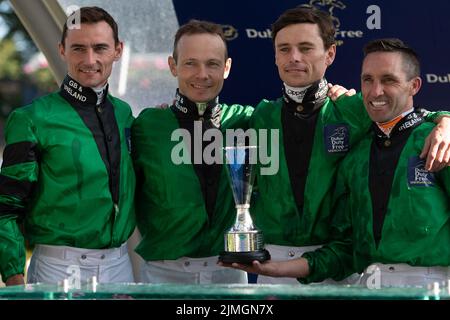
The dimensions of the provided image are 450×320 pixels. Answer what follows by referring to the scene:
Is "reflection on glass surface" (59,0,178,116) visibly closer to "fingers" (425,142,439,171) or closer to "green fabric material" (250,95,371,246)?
"green fabric material" (250,95,371,246)

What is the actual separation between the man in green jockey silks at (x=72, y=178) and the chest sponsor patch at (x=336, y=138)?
2.57 ft

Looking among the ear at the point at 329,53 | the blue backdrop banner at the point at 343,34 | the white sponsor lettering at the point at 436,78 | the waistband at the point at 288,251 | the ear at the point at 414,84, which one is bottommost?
the waistband at the point at 288,251

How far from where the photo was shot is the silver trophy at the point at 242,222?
3400 millimetres

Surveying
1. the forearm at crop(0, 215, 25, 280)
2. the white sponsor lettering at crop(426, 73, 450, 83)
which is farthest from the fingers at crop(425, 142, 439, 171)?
the forearm at crop(0, 215, 25, 280)

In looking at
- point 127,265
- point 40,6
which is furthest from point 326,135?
point 40,6

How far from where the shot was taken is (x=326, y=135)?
149 inches

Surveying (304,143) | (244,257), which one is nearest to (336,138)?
(304,143)

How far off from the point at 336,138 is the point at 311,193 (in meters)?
0.23

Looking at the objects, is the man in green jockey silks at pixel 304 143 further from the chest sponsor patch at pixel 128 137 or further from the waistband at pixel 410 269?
the chest sponsor patch at pixel 128 137

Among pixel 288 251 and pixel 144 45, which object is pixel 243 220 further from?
pixel 144 45

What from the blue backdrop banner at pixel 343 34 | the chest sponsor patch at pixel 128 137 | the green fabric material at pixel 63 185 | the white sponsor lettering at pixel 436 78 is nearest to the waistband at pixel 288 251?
the green fabric material at pixel 63 185

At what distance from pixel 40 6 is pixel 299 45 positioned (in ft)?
5.05
